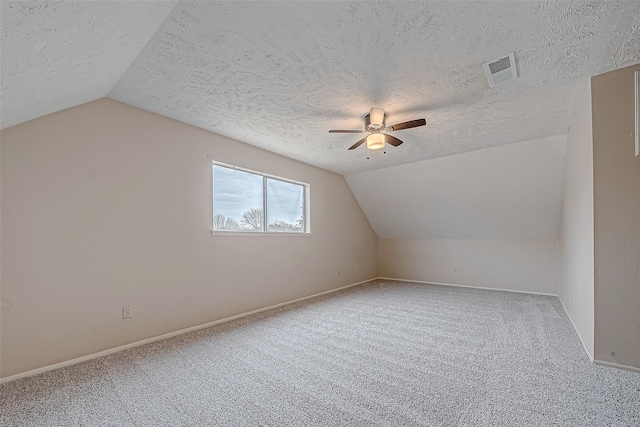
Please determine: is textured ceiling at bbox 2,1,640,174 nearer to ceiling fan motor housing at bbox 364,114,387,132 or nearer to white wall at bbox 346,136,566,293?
ceiling fan motor housing at bbox 364,114,387,132

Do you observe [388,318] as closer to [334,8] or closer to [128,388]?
[128,388]

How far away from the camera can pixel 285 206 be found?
4695 mm

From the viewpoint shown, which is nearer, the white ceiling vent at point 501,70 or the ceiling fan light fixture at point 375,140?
the white ceiling vent at point 501,70

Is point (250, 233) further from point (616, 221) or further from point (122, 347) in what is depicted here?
point (616, 221)

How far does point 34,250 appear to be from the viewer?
224 cm

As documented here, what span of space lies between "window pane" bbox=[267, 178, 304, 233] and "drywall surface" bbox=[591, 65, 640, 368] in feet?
12.1

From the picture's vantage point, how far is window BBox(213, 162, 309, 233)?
148 inches

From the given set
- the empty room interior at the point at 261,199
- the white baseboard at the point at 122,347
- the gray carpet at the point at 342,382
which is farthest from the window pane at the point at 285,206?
the gray carpet at the point at 342,382

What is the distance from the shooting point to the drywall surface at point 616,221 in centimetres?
220

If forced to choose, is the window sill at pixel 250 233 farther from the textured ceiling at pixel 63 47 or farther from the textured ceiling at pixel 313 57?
the textured ceiling at pixel 63 47

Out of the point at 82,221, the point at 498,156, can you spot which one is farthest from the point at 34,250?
the point at 498,156

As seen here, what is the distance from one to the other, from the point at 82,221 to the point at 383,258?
588 cm

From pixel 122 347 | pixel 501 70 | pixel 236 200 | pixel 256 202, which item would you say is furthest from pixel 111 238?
pixel 501 70

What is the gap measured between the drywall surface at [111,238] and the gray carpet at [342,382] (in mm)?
304
